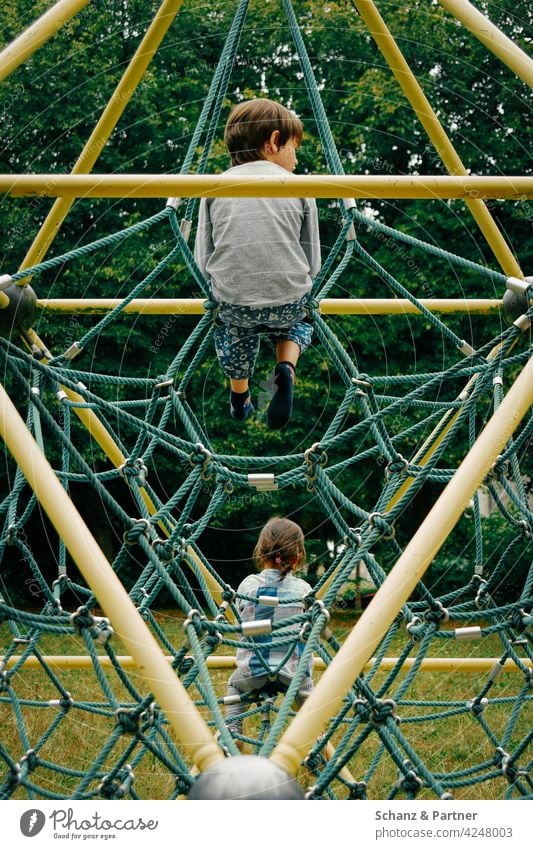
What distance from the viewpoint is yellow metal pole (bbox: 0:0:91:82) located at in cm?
173

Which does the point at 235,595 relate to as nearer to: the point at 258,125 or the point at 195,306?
the point at 195,306

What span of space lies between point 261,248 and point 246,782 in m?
1.31

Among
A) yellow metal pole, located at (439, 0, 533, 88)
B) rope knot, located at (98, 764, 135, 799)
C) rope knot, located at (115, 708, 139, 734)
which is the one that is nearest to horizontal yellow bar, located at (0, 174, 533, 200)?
yellow metal pole, located at (439, 0, 533, 88)

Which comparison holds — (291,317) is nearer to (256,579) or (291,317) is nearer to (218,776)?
(256,579)

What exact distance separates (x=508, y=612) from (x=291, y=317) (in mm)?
867

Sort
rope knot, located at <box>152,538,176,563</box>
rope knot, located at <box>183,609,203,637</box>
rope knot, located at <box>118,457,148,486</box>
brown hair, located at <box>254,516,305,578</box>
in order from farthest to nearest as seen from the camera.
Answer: brown hair, located at <box>254,516,305,578</box> → rope knot, located at <box>118,457,148,486</box> → rope knot, located at <box>152,538,176,563</box> → rope knot, located at <box>183,609,203,637</box>

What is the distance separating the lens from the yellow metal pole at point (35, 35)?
1.73 m

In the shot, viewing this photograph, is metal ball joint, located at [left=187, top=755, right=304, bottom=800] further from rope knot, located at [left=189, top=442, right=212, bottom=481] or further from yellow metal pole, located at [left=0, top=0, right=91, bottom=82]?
yellow metal pole, located at [left=0, top=0, right=91, bottom=82]

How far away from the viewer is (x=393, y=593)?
4.10ft

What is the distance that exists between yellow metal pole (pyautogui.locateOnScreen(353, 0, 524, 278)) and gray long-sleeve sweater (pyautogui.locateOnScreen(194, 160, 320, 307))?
0.39 metres

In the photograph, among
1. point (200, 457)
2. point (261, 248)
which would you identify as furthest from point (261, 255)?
point (200, 457)

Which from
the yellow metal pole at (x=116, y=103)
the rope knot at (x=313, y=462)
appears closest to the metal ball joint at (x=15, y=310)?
the yellow metal pole at (x=116, y=103)

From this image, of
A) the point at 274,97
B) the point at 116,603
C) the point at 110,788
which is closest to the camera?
the point at 116,603

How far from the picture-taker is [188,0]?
9.84ft
